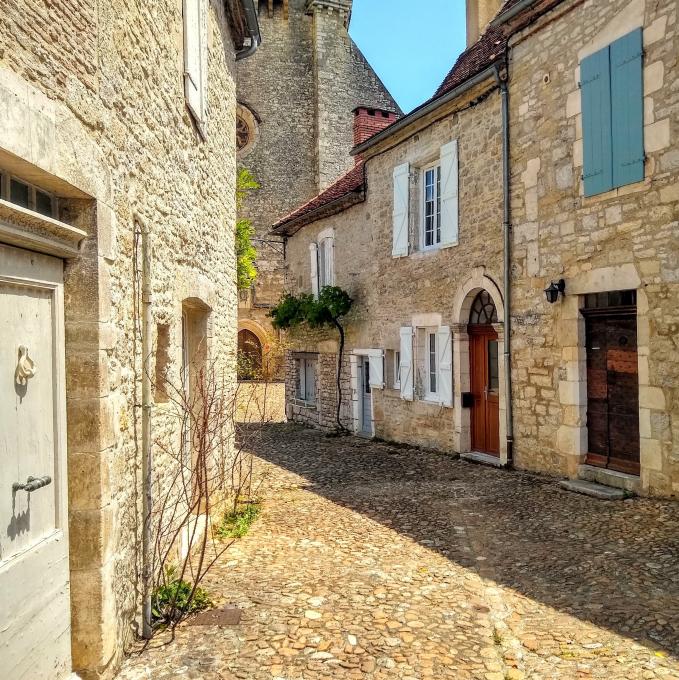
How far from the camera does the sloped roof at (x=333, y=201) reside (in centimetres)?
1173

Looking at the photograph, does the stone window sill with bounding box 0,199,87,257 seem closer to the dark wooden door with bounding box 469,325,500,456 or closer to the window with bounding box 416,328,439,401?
the dark wooden door with bounding box 469,325,500,456

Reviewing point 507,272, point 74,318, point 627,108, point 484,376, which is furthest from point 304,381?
point 74,318

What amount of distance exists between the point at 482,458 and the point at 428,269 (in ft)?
9.95

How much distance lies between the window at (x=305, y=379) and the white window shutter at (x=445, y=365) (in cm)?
506

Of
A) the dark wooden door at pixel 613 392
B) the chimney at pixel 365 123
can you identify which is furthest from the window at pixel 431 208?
the chimney at pixel 365 123

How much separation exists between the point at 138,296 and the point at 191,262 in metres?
1.50

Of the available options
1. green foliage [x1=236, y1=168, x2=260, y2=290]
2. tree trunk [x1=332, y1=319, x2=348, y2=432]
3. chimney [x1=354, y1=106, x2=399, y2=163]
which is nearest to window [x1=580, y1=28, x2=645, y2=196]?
tree trunk [x1=332, y1=319, x2=348, y2=432]

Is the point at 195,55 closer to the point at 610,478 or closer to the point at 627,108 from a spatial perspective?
the point at 627,108

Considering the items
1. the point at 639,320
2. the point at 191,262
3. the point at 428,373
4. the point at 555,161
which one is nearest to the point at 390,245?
the point at 428,373

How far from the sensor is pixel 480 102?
8.53 m

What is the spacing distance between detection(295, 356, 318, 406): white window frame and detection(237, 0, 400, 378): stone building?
9.15m

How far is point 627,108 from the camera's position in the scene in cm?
618

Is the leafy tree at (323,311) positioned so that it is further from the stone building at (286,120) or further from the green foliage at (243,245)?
the stone building at (286,120)

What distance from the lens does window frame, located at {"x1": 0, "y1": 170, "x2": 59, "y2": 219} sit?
234 cm
